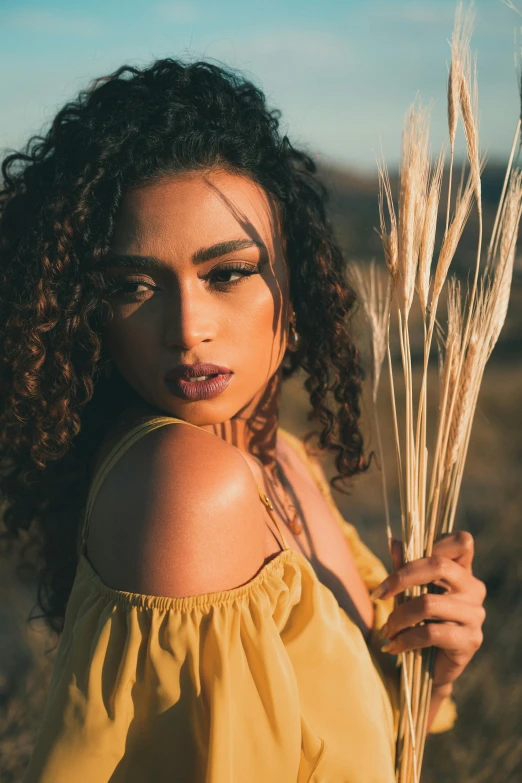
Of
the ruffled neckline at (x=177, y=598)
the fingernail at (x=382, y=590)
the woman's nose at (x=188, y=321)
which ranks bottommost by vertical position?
the fingernail at (x=382, y=590)

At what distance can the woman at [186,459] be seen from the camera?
132 cm

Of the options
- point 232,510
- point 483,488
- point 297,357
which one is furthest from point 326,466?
point 232,510

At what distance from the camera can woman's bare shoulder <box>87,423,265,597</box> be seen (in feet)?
4.32

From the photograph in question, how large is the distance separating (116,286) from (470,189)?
778mm

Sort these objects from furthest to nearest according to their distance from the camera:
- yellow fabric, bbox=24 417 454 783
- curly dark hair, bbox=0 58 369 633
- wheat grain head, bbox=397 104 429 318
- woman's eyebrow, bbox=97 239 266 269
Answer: curly dark hair, bbox=0 58 369 633 < woman's eyebrow, bbox=97 239 266 269 < wheat grain head, bbox=397 104 429 318 < yellow fabric, bbox=24 417 454 783

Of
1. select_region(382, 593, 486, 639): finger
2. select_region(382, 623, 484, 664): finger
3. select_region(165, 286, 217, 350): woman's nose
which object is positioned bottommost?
select_region(382, 623, 484, 664): finger

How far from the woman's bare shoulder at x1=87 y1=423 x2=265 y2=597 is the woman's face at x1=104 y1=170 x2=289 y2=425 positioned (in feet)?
0.78

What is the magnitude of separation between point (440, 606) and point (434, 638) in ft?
0.23

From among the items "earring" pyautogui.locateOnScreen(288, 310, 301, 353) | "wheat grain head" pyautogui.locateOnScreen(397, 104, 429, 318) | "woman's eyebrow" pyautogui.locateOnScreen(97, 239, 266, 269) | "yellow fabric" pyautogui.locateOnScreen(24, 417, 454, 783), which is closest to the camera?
"yellow fabric" pyautogui.locateOnScreen(24, 417, 454, 783)

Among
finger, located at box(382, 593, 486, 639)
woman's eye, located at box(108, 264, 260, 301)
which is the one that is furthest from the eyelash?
finger, located at box(382, 593, 486, 639)

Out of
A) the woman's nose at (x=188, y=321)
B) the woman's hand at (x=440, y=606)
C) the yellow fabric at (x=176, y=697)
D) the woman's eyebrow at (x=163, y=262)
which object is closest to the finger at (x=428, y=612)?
the woman's hand at (x=440, y=606)

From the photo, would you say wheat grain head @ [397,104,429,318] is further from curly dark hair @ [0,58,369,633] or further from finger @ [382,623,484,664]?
finger @ [382,623,484,664]

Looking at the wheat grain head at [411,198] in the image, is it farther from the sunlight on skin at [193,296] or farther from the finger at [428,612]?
the finger at [428,612]

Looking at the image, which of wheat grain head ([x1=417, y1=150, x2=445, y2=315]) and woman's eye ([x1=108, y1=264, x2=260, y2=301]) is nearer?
wheat grain head ([x1=417, y1=150, x2=445, y2=315])
